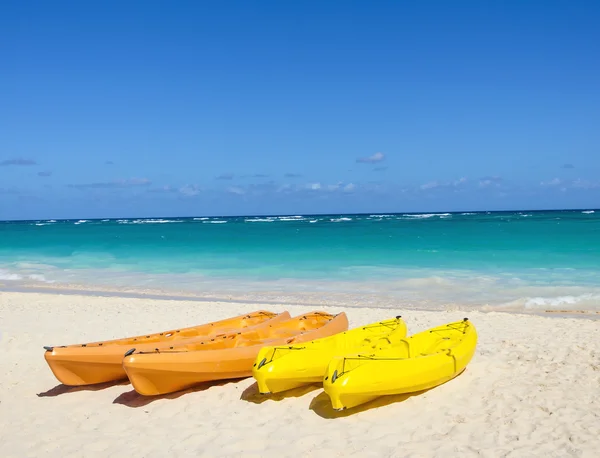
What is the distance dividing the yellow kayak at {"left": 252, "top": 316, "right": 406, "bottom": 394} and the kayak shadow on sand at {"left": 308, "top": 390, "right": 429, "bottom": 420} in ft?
0.83

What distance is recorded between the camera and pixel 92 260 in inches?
951

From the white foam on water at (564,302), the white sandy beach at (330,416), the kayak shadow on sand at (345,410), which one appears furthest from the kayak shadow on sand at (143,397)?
the white foam on water at (564,302)

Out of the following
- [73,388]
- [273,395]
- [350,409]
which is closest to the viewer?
[350,409]

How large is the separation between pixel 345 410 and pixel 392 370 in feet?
2.04

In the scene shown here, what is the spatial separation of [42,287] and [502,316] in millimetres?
12712

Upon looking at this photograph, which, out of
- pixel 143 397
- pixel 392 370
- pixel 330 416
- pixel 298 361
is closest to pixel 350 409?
pixel 330 416

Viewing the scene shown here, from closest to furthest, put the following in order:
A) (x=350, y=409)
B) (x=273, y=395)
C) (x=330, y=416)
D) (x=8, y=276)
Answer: (x=330, y=416) < (x=350, y=409) < (x=273, y=395) < (x=8, y=276)

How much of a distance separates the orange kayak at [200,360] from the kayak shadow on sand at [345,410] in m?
1.03

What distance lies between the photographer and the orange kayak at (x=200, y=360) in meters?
5.68

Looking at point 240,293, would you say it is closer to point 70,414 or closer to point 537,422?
point 70,414

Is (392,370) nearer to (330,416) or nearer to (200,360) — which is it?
(330,416)

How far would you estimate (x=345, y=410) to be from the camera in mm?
5406

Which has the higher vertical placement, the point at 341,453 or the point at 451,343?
the point at 451,343

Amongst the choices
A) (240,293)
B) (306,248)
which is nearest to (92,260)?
(306,248)
